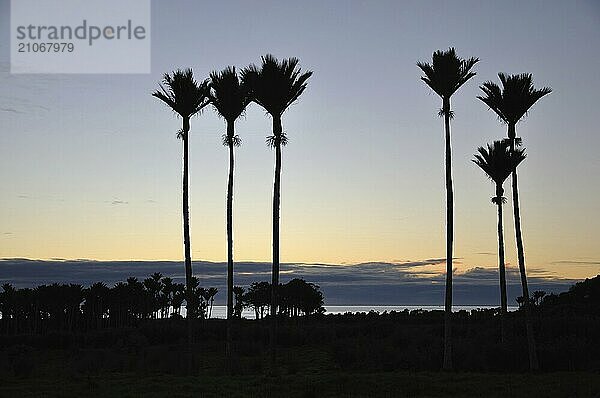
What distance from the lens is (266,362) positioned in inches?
1236

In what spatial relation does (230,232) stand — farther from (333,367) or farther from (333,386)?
(333,386)

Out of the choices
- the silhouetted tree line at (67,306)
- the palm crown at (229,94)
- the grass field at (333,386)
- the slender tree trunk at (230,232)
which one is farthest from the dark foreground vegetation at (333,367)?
the silhouetted tree line at (67,306)

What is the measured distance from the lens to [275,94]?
26891 mm

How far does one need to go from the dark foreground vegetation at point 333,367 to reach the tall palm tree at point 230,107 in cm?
380

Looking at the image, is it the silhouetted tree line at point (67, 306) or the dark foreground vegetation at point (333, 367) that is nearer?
the dark foreground vegetation at point (333, 367)

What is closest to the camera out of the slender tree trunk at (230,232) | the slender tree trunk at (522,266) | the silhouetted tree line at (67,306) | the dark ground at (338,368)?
the dark ground at (338,368)

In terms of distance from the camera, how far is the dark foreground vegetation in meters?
19.6

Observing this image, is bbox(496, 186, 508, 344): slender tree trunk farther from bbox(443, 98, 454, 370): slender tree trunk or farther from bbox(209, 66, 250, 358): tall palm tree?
bbox(209, 66, 250, 358): tall palm tree

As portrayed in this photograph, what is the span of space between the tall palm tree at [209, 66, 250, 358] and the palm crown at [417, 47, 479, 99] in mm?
6952

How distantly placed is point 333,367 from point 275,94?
11.0 metres

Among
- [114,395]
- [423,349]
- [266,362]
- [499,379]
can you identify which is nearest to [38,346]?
[266,362]

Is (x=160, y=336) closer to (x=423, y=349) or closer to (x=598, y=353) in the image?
(x=423, y=349)

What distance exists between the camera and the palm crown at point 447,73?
25766mm

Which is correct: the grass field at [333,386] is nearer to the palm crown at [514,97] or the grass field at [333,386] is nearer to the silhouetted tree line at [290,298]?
the palm crown at [514,97]
